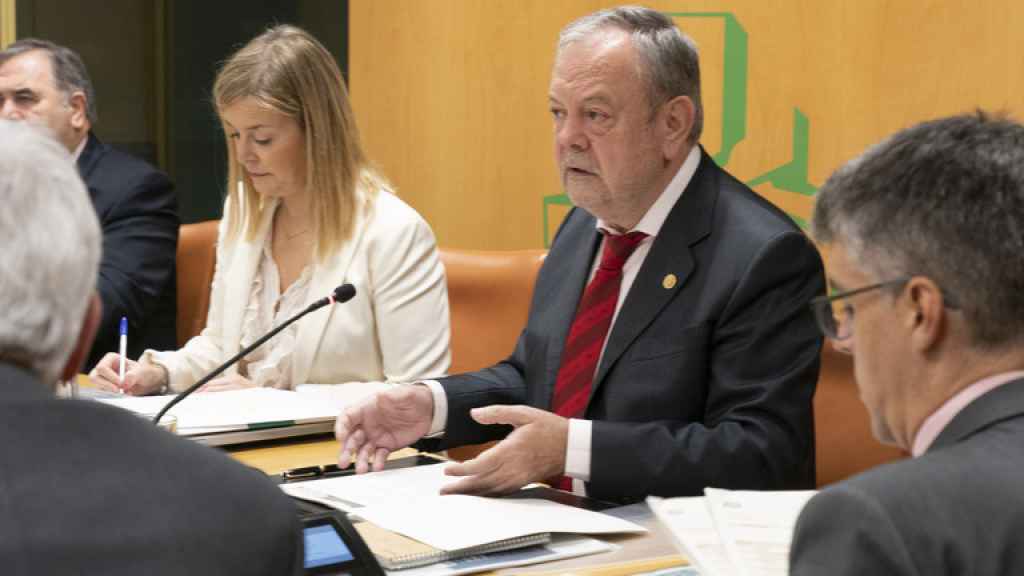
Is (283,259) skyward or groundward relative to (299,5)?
groundward

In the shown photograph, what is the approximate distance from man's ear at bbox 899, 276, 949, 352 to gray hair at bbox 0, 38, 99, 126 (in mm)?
3584

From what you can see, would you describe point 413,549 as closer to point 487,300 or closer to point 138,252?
point 487,300

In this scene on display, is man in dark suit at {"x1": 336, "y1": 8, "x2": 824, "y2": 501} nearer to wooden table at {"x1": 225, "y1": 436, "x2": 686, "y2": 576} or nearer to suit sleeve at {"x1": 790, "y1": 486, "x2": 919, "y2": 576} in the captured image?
wooden table at {"x1": 225, "y1": 436, "x2": 686, "y2": 576}

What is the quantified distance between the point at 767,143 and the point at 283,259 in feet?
4.05

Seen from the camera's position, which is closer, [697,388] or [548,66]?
[697,388]

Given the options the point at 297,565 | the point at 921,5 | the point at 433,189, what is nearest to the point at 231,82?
the point at 433,189

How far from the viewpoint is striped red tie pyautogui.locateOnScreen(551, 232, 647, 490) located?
238 centimetres

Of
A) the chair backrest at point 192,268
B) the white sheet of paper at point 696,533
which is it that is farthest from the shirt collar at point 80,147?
the white sheet of paper at point 696,533

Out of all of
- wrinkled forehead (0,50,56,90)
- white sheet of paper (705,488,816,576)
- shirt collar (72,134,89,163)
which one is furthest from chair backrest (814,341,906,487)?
wrinkled forehead (0,50,56,90)

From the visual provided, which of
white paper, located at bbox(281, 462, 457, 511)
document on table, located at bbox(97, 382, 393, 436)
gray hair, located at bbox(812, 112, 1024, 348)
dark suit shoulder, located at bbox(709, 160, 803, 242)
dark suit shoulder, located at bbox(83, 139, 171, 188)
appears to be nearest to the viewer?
gray hair, located at bbox(812, 112, 1024, 348)

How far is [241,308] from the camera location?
3225mm

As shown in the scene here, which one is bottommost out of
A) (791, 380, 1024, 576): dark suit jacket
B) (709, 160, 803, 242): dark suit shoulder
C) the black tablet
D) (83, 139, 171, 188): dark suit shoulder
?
(83, 139, 171, 188): dark suit shoulder

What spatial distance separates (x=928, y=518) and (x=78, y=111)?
12.3 feet

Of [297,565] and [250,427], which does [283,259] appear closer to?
[250,427]
